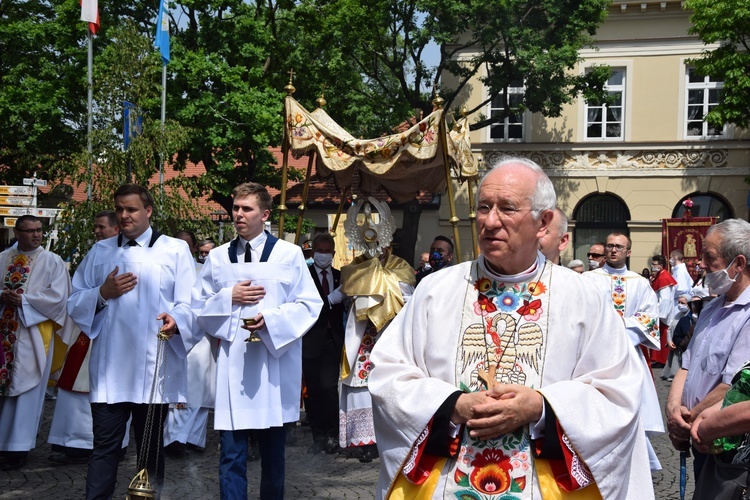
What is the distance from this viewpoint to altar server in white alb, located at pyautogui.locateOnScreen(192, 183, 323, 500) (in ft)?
17.5

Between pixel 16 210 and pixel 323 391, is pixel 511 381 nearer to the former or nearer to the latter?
pixel 323 391

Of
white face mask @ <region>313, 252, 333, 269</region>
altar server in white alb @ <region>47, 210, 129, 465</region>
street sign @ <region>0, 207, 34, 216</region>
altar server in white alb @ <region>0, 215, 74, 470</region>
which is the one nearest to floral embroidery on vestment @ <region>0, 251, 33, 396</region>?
altar server in white alb @ <region>0, 215, 74, 470</region>

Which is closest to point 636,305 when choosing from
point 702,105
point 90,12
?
point 90,12

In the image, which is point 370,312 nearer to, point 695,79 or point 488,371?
point 488,371

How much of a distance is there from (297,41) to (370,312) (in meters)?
19.5

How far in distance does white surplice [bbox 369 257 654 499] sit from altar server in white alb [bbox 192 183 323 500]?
2119 mm

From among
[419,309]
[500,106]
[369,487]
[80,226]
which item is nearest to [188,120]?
[500,106]

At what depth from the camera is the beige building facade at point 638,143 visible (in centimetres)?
2842

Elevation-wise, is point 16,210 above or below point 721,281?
above

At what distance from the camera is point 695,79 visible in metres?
28.6

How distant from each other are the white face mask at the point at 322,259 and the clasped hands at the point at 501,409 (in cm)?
604

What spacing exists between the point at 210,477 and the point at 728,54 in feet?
71.3

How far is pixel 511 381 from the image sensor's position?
3141 millimetres

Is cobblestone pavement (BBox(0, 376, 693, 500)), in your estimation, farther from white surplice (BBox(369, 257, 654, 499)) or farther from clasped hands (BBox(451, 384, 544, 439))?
clasped hands (BBox(451, 384, 544, 439))
